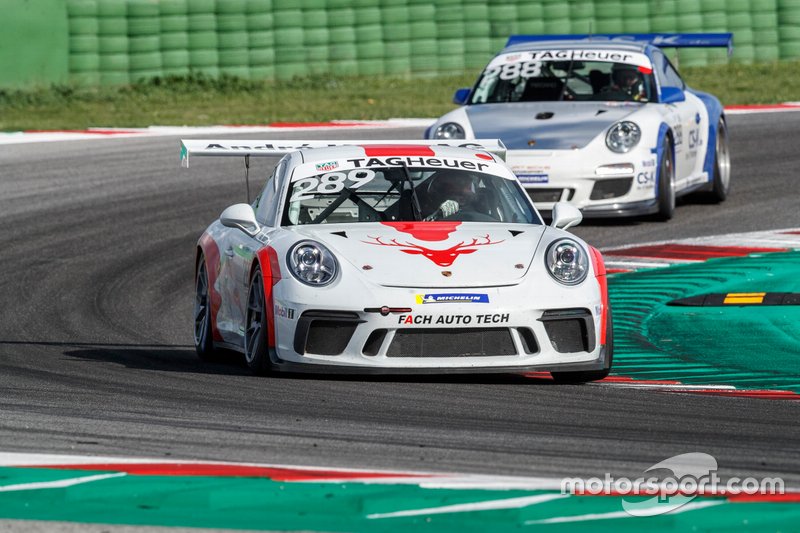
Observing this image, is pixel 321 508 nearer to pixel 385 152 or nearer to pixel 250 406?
pixel 250 406

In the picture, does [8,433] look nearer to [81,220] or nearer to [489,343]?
[489,343]

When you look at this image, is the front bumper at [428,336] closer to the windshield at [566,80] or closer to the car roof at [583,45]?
the windshield at [566,80]

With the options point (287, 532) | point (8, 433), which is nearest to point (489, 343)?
point (8, 433)

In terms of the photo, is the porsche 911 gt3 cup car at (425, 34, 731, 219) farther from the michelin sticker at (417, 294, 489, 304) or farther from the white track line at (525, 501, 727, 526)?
the white track line at (525, 501, 727, 526)

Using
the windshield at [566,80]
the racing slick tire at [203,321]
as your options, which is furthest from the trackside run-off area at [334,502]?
the windshield at [566,80]

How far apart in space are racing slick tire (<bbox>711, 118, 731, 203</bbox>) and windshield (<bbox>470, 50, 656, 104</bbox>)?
4.65 ft

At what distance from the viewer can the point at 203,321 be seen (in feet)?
29.2

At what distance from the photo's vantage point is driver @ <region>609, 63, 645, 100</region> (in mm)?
13594

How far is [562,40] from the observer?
47.1 feet

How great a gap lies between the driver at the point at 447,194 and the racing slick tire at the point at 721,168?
676 cm

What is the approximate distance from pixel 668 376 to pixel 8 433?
3.32 metres

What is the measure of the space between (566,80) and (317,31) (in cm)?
982

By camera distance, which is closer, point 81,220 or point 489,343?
point 489,343

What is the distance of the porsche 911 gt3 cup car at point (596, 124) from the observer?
1279 centimetres
